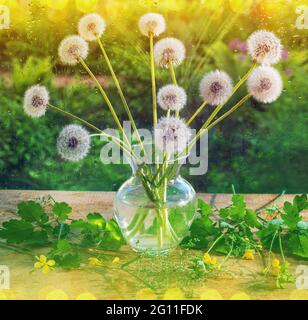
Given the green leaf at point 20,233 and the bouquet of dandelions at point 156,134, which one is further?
the green leaf at point 20,233

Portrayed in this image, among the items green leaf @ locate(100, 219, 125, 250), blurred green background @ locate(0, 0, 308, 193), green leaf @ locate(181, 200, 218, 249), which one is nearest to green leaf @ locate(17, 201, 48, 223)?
green leaf @ locate(100, 219, 125, 250)

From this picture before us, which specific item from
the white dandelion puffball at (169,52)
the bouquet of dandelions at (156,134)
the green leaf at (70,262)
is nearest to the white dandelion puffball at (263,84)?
the bouquet of dandelions at (156,134)

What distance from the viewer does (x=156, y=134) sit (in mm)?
825

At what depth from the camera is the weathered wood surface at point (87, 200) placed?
1.11 m

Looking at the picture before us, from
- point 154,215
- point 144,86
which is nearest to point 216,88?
point 154,215

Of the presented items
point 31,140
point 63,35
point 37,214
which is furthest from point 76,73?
point 37,214

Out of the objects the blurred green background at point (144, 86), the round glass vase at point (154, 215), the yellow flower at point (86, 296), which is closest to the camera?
the yellow flower at point (86, 296)

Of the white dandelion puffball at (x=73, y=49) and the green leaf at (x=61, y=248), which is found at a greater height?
the white dandelion puffball at (x=73, y=49)

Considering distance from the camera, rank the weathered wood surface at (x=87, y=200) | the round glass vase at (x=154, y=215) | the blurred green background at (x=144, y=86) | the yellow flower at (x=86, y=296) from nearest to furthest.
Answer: the yellow flower at (x=86, y=296)
the round glass vase at (x=154, y=215)
the weathered wood surface at (x=87, y=200)
the blurred green background at (x=144, y=86)

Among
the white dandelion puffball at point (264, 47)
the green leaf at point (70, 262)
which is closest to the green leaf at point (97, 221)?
the green leaf at point (70, 262)

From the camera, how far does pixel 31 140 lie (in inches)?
65.3

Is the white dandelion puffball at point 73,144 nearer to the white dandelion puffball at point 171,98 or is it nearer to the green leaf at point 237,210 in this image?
the white dandelion puffball at point 171,98

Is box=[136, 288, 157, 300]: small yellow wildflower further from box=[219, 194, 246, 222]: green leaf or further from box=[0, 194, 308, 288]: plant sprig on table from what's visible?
box=[219, 194, 246, 222]: green leaf

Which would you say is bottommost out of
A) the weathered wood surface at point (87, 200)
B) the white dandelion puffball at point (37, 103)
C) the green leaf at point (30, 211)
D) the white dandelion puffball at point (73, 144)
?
the green leaf at point (30, 211)
